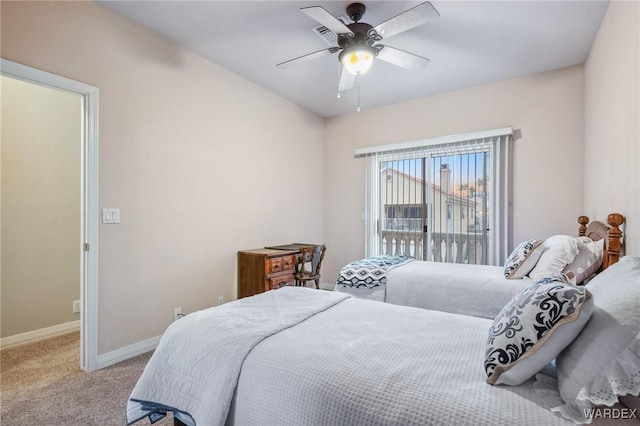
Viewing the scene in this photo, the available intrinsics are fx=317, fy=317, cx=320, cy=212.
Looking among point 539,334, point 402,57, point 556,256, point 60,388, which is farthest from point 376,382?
point 402,57

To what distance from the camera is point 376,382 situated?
999mm

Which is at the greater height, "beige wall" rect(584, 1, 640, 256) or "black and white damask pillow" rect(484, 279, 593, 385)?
"beige wall" rect(584, 1, 640, 256)

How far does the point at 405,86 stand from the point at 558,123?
1655mm

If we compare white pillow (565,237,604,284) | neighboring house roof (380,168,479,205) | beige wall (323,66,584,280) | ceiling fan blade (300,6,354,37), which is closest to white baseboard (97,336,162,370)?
ceiling fan blade (300,6,354,37)

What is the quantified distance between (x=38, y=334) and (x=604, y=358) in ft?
13.5

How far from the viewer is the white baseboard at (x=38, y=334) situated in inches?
110

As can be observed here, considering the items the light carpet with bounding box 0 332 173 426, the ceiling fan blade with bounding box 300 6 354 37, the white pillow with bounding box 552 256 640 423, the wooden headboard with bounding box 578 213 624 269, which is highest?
the ceiling fan blade with bounding box 300 6 354 37

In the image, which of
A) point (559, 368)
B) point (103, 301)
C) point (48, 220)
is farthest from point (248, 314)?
point (48, 220)

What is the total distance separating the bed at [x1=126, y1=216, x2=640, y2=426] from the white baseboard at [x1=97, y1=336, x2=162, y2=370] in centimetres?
123

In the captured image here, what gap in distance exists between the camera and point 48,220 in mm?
3115

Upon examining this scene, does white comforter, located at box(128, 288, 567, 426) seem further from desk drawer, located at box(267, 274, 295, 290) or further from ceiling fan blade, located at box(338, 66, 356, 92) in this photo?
ceiling fan blade, located at box(338, 66, 356, 92)

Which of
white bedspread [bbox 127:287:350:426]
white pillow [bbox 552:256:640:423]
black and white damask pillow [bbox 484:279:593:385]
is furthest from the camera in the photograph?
white bedspread [bbox 127:287:350:426]

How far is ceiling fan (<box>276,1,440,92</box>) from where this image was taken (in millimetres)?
2029

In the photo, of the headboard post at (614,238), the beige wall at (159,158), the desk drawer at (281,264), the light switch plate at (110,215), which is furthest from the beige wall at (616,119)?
the light switch plate at (110,215)
